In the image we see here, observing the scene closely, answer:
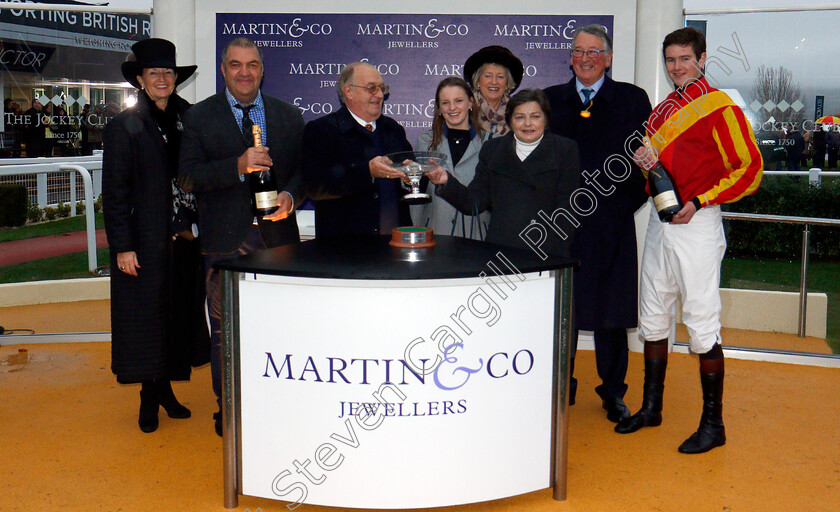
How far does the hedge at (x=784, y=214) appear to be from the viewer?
5602 millimetres

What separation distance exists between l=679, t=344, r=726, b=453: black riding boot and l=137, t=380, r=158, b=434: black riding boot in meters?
2.47

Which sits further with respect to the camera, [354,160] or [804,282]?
[804,282]

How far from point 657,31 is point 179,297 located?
3377 mm

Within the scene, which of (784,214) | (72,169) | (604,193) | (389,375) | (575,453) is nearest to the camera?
(389,375)

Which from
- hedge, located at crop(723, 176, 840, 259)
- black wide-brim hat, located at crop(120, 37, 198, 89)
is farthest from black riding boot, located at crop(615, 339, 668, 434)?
black wide-brim hat, located at crop(120, 37, 198, 89)

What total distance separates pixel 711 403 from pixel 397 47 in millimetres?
3021

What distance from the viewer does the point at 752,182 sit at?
360 cm

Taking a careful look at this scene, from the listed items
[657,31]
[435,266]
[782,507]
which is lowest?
[782,507]

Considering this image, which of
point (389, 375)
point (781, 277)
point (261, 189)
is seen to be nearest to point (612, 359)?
point (389, 375)

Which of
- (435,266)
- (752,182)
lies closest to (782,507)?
(752,182)

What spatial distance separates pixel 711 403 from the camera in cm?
378

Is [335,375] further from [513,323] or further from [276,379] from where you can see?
[513,323]

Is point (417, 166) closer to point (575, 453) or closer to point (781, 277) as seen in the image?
point (575, 453)

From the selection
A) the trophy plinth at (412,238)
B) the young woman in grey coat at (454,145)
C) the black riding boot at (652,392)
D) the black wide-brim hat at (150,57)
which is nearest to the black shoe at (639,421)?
the black riding boot at (652,392)
